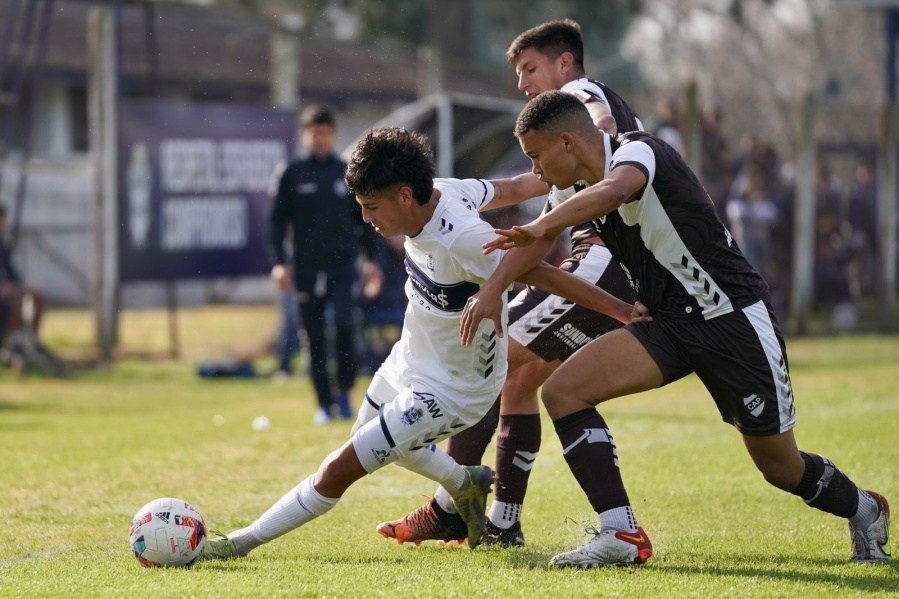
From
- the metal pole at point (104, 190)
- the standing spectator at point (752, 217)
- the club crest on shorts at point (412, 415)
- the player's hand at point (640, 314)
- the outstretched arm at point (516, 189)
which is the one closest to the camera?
the club crest on shorts at point (412, 415)

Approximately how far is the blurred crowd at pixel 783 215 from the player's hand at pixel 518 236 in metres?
10.8

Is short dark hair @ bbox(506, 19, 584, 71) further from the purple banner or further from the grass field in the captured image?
the purple banner

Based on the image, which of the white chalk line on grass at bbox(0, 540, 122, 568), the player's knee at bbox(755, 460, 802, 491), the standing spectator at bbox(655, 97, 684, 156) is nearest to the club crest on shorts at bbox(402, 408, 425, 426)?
the player's knee at bbox(755, 460, 802, 491)

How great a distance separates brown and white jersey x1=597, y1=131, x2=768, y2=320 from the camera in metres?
5.07

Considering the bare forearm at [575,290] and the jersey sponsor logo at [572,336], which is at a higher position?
the bare forearm at [575,290]

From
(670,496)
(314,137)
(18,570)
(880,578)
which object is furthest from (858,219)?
(18,570)

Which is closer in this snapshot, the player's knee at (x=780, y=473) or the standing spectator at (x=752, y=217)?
the player's knee at (x=780, y=473)

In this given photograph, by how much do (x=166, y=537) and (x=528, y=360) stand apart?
6.23 ft

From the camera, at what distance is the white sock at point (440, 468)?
5500 mm

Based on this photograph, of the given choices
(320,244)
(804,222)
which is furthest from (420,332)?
(804,222)

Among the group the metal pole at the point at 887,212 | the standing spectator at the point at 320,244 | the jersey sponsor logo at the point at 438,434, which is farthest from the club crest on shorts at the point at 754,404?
the metal pole at the point at 887,212

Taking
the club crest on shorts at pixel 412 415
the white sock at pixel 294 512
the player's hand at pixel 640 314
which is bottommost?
the white sock at pixel 294 512

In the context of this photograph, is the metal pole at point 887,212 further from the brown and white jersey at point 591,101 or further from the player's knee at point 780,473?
the player's knee at point 780,473

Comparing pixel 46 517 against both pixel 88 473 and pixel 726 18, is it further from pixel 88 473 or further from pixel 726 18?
pixel 726 18
